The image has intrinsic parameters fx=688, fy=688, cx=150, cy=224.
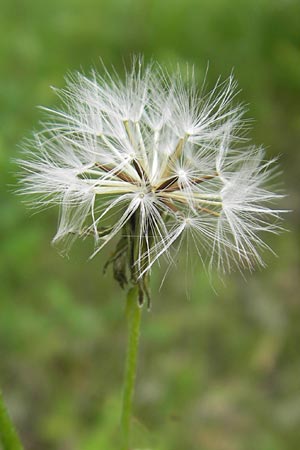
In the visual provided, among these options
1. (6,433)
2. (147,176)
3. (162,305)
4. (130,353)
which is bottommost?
(6,433)

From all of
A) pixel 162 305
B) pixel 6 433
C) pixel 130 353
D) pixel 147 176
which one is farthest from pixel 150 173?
pixel 162 305

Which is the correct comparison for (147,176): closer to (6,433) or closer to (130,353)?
(130,353)

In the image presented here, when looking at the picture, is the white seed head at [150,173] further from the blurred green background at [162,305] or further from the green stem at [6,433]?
the blurred green background at [162,305]

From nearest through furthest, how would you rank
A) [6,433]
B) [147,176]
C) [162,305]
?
[6,433] < [147,176] < [162,305]

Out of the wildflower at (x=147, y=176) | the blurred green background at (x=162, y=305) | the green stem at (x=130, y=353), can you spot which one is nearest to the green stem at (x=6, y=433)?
the green stem at (x=130, y=353)

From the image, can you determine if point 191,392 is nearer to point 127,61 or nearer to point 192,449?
point 192,449

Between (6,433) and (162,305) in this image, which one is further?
(162,305)

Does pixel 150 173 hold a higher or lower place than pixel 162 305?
higher
